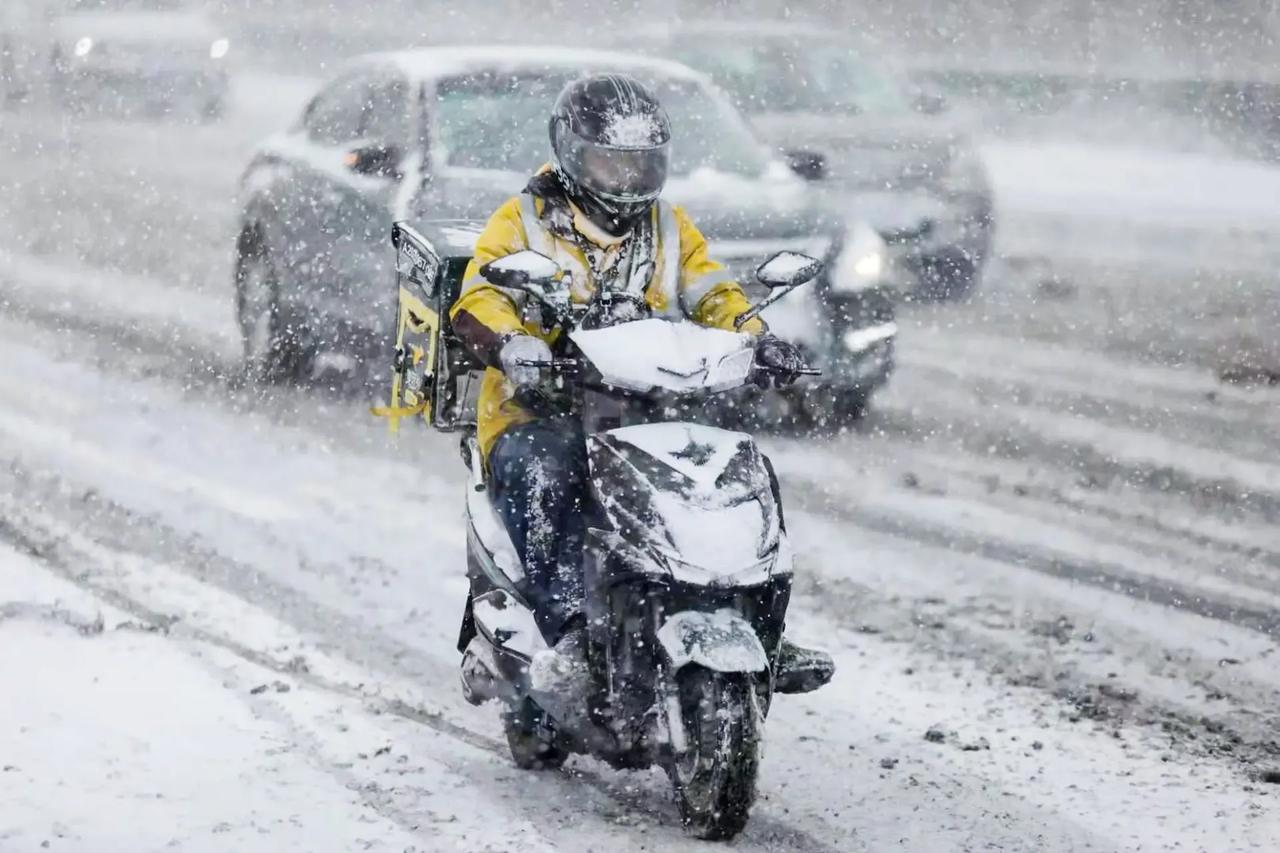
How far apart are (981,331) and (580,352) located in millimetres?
8812

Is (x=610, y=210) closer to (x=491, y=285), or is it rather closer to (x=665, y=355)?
(x=491, y=285)

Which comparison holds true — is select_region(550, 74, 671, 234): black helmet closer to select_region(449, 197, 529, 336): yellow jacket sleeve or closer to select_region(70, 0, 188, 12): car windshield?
select_region(449, 197, 529, 336): yellow jacket sleeve

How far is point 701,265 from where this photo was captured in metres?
5.85

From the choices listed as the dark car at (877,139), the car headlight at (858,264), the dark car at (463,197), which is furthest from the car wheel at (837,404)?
the dark car at (877,139)

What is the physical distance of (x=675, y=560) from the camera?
4.95 meters

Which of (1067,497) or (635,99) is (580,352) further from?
(1067,497)

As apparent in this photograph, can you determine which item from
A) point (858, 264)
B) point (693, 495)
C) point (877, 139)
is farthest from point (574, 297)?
point (877, 139)

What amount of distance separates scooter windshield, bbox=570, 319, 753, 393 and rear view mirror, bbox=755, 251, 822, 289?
25 centimetres

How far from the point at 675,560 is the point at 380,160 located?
5.56 meters

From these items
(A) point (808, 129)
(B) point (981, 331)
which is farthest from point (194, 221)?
(B) point (981, 331)

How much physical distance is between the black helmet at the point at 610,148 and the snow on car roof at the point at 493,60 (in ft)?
16.3

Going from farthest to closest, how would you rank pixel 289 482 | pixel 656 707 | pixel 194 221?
pixel 194 221 < pixel 289 482 < pixel 656 707

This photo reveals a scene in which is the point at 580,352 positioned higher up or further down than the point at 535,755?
higher up

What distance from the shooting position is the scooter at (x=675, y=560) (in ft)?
16.2
